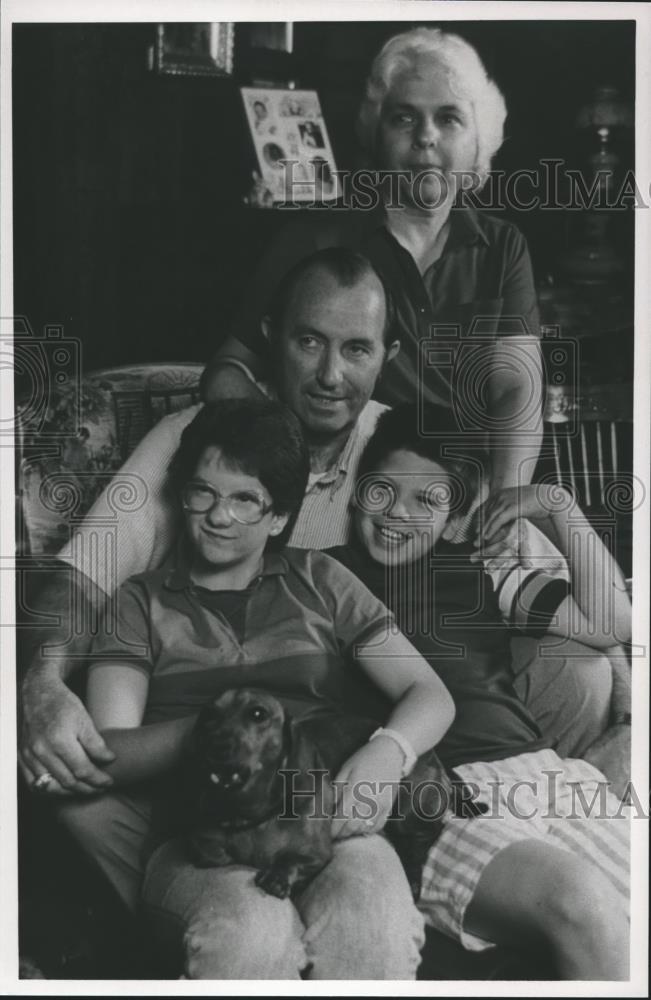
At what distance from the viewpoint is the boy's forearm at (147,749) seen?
1.84 meters

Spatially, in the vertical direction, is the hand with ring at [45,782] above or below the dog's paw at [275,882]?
above

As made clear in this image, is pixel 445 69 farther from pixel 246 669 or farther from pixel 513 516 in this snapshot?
pixel 246 669

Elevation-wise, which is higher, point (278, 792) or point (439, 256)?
point (439, 256)

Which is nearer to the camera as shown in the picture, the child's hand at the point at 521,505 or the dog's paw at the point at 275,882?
the dog's paw at the point at 275,882

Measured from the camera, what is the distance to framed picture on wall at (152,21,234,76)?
186cm

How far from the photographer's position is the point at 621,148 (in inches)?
74.1

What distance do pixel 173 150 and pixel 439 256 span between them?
472mm

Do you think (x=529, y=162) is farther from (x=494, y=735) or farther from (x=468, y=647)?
(x=494, y=735)

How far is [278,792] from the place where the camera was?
183 centimetres

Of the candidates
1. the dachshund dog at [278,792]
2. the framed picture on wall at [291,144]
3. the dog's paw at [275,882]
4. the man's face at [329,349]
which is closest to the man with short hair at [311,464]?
the man's face at [329,349]

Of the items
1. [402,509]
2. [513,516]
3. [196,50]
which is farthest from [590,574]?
[196,50]

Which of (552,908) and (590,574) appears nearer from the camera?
(552,908)

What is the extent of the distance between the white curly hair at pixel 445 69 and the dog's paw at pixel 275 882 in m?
1.21

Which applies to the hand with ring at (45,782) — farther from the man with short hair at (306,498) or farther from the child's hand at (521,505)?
the child's hand at (521,505)
